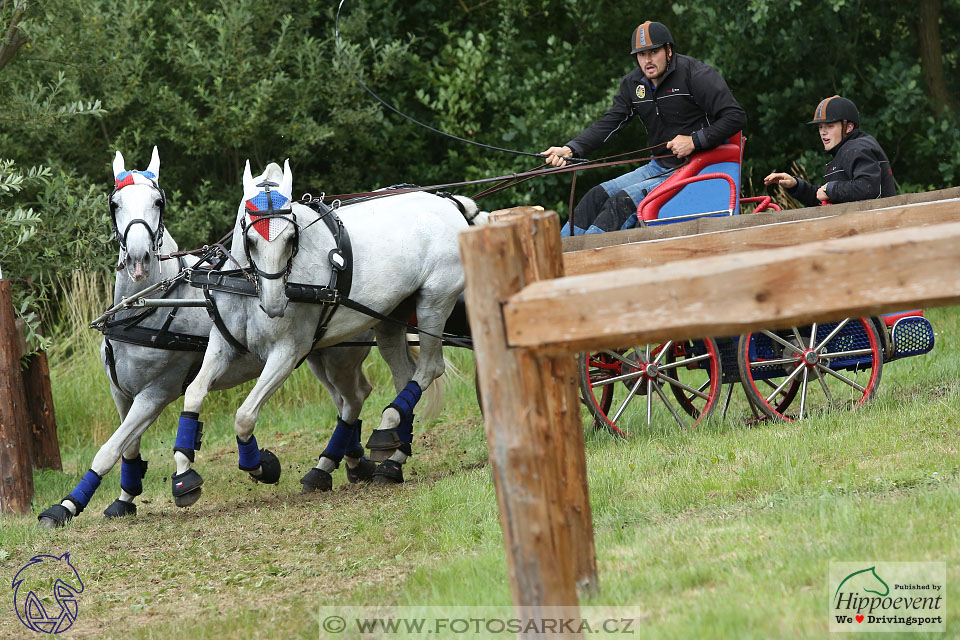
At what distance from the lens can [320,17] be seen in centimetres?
1493

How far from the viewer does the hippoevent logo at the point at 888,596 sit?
10.1ft

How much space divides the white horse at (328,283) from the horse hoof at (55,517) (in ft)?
2.44

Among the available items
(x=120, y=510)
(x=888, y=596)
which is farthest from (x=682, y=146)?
(x=120, y=510)

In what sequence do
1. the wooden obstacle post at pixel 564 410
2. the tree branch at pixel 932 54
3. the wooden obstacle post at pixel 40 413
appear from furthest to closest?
the tree branch at pixel 932 54 < the wooden obstacle post at pixel 40 413 < the wooden obstacle post at pixel 564 410

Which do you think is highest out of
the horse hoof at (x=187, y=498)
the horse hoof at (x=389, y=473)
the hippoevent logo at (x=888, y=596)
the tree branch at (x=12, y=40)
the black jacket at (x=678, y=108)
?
the tree branch at (x=12, y=40)

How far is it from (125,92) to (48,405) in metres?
5.87

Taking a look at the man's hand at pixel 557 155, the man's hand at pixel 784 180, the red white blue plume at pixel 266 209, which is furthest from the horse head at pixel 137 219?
the man's hand at pixel 784 180

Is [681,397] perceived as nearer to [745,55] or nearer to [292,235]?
[292,235]

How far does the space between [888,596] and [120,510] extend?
4977 millimetres

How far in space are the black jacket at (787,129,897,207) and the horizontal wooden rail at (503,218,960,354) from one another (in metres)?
4.18

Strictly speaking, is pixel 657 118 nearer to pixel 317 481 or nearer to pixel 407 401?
pixel 407 401

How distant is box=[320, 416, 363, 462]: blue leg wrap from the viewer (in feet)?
24.2

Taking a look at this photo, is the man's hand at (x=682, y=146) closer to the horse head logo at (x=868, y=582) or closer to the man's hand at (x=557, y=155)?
the man's hand at (x=557, y=155)

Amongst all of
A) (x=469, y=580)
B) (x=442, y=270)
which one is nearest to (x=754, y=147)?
(x=442, y=270)
